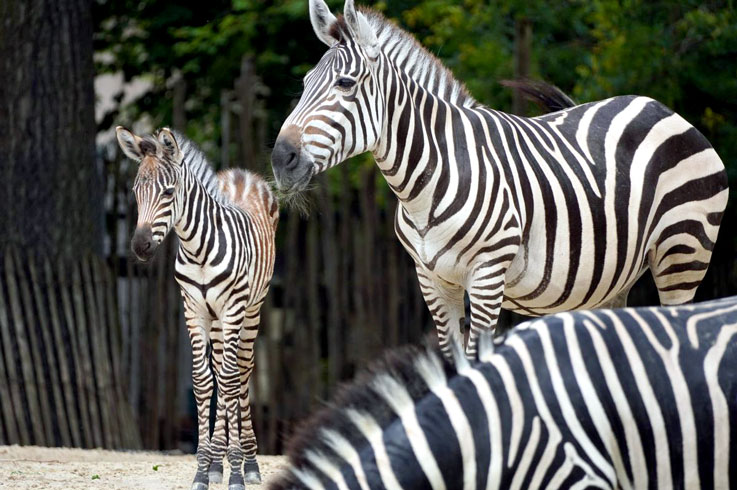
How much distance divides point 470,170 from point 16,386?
4.86 metres

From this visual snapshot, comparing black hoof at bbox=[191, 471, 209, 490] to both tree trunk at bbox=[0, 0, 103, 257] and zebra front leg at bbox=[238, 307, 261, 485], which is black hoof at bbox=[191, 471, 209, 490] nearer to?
zebra front leg at bbox=[238, 307, 261, 485]

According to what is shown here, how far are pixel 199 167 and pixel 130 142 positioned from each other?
1.86ft

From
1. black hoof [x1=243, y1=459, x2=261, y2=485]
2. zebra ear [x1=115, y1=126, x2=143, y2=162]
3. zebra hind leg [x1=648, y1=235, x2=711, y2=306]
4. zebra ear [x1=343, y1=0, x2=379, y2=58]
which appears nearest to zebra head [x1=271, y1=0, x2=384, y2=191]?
zebra ear [x1=343, y1=0, x2=379, y2=58]

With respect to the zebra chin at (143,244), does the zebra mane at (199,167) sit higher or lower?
higher

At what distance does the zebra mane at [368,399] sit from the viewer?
8.77ft

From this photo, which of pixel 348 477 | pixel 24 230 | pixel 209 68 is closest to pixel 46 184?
pixel 24 230

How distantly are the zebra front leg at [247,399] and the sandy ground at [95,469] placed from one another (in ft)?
0.45

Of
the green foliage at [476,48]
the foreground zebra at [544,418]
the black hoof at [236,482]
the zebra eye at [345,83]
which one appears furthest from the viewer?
the green foliage at [476,48]

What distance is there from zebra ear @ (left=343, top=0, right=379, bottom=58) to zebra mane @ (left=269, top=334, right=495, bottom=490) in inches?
96.1

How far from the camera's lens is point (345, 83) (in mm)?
4871

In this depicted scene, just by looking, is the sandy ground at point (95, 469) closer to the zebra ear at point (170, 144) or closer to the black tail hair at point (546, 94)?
the zebra ear at point (170, 144)

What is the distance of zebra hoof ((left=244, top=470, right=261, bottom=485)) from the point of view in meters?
5.93

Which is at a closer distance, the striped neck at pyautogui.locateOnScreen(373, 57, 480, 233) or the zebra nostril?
the zebra nostril

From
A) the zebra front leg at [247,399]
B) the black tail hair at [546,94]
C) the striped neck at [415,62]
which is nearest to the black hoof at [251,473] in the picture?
the zebra front leg at [247,399]
